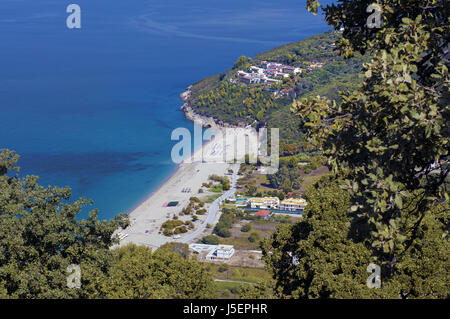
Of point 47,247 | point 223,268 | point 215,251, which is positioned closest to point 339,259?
point 47,247

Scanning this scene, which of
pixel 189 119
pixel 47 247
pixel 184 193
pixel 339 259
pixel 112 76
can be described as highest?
pixel 112 76

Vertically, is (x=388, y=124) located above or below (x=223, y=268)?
above

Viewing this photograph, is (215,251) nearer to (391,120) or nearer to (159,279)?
(159,279)

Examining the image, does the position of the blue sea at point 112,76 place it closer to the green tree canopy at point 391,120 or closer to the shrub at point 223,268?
the shrub at point 223,268

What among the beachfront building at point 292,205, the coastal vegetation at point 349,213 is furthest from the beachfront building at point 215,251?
the coastal vegetation at point 349,213

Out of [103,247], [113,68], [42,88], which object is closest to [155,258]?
[103,247]

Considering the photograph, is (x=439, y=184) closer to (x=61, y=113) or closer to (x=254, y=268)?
(x=254, y=268)

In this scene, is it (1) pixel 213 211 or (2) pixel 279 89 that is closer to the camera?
(1) pixel 213 211
